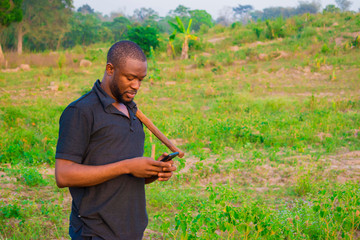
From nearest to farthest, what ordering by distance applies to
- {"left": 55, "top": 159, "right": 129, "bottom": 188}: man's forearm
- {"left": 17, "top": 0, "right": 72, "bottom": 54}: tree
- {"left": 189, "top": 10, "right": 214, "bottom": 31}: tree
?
{"left": 55, "top": 159, "right": 129, "bottom": 188}: man's forearm < {"left": 17, "top": 0, "right": 72, "bottom": 54}: tree < {"left": 189, "top": 10, "right": 214, "bottom": 31}: tree

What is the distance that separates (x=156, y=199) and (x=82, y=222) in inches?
108

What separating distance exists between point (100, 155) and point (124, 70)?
1.27 feet

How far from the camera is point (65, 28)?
25484 millimetres

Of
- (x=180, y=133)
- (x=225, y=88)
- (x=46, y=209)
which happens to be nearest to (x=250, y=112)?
(x=180, y=133)

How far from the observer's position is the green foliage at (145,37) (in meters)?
20.0

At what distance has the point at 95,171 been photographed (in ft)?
4.48

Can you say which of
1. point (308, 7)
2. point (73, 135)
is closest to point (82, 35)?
point (73, 135)

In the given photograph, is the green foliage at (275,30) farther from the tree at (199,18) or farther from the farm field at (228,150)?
the tree at (199,18)

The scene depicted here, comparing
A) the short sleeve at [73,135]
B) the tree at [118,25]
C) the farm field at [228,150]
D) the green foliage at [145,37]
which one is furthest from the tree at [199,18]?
the short sleeve at [73,135]

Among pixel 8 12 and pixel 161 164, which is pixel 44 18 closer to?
pixel 8 12

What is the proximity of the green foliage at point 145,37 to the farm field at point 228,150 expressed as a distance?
20.2 ft

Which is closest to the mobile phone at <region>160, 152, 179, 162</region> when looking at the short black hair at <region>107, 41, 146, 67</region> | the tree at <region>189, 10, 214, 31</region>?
the short black hair at <region>107, 41, 146, 67</region>

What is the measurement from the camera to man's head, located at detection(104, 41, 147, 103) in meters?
1.54

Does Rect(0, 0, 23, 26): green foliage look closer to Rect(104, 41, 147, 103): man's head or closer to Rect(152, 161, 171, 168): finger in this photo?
Rect(104, 41, 147, 103): man's head
